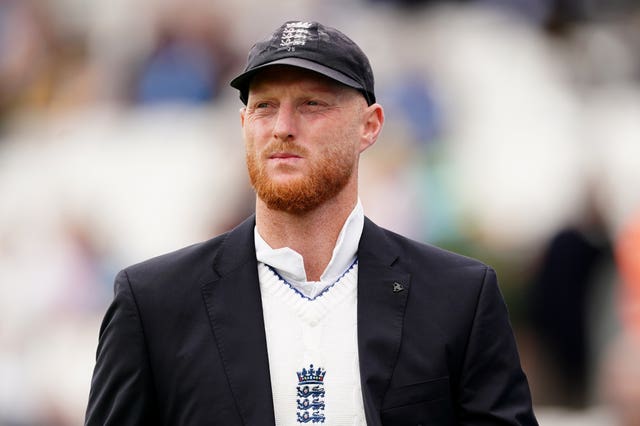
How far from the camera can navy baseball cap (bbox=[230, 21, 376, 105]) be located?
2996 mm

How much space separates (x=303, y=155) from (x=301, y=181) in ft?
0.21

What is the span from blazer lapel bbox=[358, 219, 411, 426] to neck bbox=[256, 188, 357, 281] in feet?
0.31

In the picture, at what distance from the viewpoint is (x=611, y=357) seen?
6707 mm

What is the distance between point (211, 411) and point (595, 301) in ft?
14.2

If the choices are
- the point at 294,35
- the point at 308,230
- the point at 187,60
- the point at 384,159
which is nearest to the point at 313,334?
the point at 308,230

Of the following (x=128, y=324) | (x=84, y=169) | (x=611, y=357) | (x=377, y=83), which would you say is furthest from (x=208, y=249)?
(x=84, y=169)

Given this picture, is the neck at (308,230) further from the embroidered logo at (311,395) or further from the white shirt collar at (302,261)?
the embroidered logo at (311,395)

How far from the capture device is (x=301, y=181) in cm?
299

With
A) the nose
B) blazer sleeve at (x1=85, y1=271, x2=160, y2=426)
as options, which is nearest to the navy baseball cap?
the nose

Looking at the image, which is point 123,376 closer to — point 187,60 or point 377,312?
point 377,312

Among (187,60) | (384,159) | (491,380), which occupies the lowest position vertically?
(491,380)

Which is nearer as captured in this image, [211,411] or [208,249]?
[211,411]

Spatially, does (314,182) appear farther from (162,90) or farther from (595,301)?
(162,90)

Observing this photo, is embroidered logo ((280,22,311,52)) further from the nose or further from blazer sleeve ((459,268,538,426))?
blazer sleeve ((459,268,538,426))
